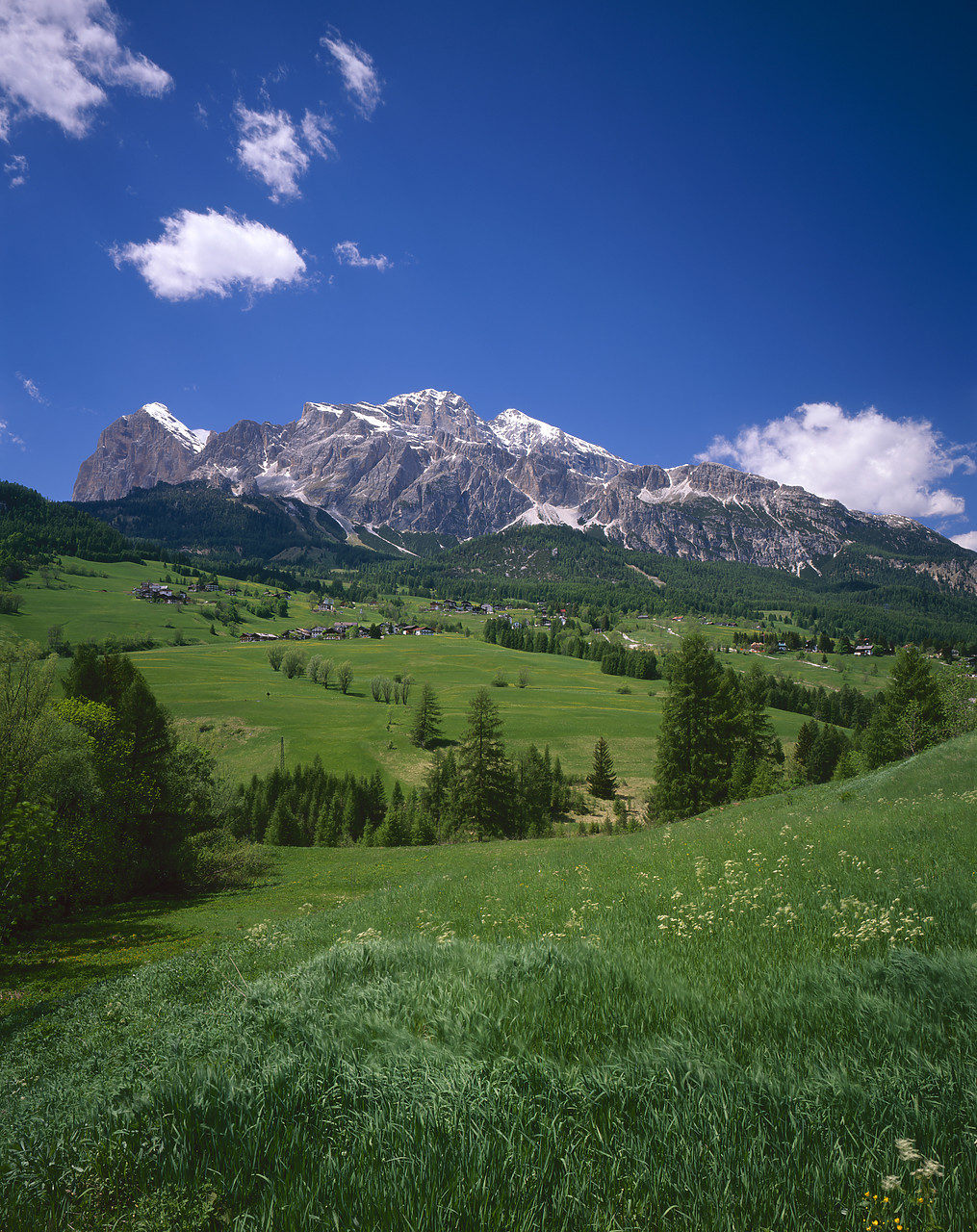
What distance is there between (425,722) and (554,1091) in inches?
3911

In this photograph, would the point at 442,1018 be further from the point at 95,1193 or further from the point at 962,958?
the point at 962,958

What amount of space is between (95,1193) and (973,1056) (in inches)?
182

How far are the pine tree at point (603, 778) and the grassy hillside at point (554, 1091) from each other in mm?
75632

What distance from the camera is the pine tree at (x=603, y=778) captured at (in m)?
77.7

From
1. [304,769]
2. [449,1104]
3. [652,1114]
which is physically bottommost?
[304,769]

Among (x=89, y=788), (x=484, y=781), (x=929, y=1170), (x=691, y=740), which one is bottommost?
(x=484, y=781)

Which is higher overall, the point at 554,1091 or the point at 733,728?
the point at 554,1091

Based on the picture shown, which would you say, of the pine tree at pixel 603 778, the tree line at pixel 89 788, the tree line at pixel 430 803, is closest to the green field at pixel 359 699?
the pine tree at pixel 603 778

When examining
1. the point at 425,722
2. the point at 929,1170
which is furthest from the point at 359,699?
the point at 929,1170

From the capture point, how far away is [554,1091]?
2846mm

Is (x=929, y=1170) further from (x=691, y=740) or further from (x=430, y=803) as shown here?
(x=430, y=803)

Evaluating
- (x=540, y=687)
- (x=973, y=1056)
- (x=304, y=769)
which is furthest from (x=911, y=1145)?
(x=540, y=687)

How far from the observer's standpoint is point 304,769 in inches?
3233

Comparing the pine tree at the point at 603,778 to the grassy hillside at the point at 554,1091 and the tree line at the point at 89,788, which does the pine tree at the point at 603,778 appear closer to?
the tree line at the point at 89,788
